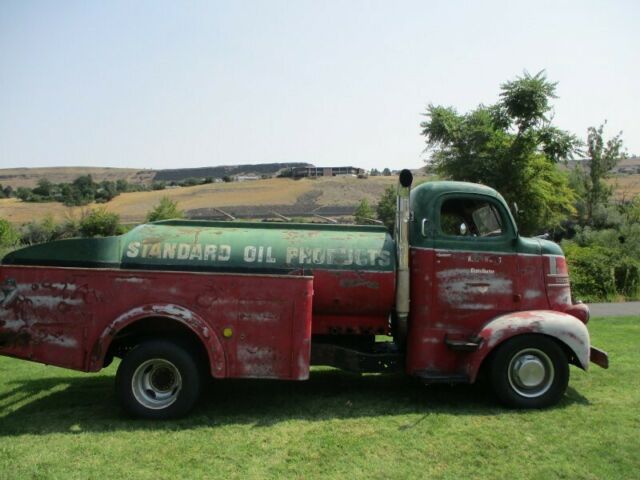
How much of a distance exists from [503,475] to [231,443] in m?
2.30

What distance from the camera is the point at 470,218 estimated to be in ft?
21.9

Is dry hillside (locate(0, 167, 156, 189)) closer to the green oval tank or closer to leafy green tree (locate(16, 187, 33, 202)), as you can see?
leafy green tree (locate(16, 187, 33, 202))

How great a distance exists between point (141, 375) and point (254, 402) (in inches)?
51.3

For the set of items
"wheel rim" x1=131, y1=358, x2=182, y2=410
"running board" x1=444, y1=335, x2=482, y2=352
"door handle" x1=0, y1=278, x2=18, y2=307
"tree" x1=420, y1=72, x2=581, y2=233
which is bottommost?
"wheel rim" x1=131, y1=358, x2=182, y2=410

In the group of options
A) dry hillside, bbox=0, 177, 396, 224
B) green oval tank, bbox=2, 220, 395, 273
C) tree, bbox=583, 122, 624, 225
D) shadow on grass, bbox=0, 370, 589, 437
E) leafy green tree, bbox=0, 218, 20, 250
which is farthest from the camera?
dry hillside, bbox=0, 177, 396, 224

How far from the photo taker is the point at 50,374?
25.1 feet

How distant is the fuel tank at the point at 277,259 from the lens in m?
6.15

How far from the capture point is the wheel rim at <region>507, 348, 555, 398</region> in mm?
6031

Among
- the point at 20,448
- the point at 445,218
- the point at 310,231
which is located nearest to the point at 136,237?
the point at 310,231

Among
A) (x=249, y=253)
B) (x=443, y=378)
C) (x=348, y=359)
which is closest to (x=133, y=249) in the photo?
(x=249, y=253)

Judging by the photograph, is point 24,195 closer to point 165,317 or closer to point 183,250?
point 183,250

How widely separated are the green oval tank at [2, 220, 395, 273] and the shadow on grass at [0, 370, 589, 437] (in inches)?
58.3

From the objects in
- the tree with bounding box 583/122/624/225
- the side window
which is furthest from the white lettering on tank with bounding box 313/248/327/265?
the tree with bounding box 583/122/624/225

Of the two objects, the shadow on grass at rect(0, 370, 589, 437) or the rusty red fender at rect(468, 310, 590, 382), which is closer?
the shadow on grass at rect(0, 370, 589, 437)
